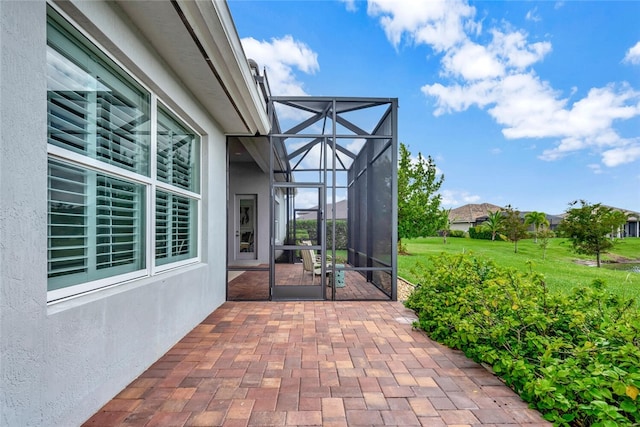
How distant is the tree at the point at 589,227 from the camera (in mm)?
12945

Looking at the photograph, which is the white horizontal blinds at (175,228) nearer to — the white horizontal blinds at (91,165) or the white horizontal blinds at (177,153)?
the white horizontal blinds at (177,153)

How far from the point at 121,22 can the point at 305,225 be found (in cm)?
470

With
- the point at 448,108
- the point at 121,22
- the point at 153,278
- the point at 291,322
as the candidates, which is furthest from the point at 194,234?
the point at 448,108

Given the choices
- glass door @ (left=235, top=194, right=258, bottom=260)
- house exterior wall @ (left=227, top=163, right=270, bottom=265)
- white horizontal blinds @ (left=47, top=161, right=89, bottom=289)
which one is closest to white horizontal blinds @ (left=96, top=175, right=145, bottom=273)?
white horizontal blinds @ (left=47, top=161, right=89, bottom=289)

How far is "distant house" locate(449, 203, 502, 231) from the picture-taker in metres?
40.8

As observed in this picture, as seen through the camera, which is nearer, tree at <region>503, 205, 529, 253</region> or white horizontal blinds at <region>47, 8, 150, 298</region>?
white horizontal blinds at <region>47, 8, 150, 298</region>

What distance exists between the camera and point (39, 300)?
Result: 1581mm

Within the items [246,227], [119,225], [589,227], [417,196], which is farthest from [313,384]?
[589,227]

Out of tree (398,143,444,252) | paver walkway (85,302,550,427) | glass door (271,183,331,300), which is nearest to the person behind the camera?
paver walkway (85,302,550,427)

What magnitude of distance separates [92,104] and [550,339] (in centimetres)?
397

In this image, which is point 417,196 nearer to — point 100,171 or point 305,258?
point 305,258

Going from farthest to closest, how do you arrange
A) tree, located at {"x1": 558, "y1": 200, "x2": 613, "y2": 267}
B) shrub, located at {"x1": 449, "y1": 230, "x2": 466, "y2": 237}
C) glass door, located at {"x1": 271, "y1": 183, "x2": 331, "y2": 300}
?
shrub, located at {"x1": 449, "y1": 230, "x2": 466, "y2": 237} < tree, located at {"x1": 558, "y1": 200, "x2": 613, "y2": 267} < glass door, located at {"x1": 271, "y1": 183, "x2": 331, "y2": 300}

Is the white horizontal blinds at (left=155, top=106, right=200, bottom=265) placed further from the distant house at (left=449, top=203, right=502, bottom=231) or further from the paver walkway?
the distant house at (left=449, top=203, right=502, bottom=231)

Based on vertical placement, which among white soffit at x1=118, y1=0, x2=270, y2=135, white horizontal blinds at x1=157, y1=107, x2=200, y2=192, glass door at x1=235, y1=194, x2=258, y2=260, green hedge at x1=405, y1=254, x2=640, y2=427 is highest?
white soffit at x1=118, y1=0, x2=270, y2=135
